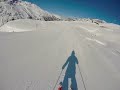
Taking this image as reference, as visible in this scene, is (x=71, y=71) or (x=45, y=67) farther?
(x=45, y=67)

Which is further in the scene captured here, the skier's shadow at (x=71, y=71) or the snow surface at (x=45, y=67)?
the skier's shadow at (x=71, y=71)

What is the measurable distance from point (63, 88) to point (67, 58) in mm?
4815

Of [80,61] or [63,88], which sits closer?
[63,88]

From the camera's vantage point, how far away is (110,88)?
10.0 meters

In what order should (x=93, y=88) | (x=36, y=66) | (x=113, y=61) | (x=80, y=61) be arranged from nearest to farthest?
1. (x=93, y=88)
2. (x=36, y=66)
3. (x=80, y=61)
4. (x=113, y=61)

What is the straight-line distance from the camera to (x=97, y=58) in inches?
591

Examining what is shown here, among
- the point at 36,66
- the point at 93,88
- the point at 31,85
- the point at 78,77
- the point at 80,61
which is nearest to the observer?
the point at 31,85

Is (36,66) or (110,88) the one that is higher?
(36,66)

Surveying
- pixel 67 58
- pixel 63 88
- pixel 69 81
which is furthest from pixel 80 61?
pixel 63 88

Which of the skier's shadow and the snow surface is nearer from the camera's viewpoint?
the snow surface

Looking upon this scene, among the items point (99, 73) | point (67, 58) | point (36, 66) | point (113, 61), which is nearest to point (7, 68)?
point (36, 66)

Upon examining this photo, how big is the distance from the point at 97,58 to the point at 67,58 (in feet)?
10.2

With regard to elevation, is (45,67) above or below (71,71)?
above

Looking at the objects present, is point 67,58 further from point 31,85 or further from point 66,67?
point 31,85
